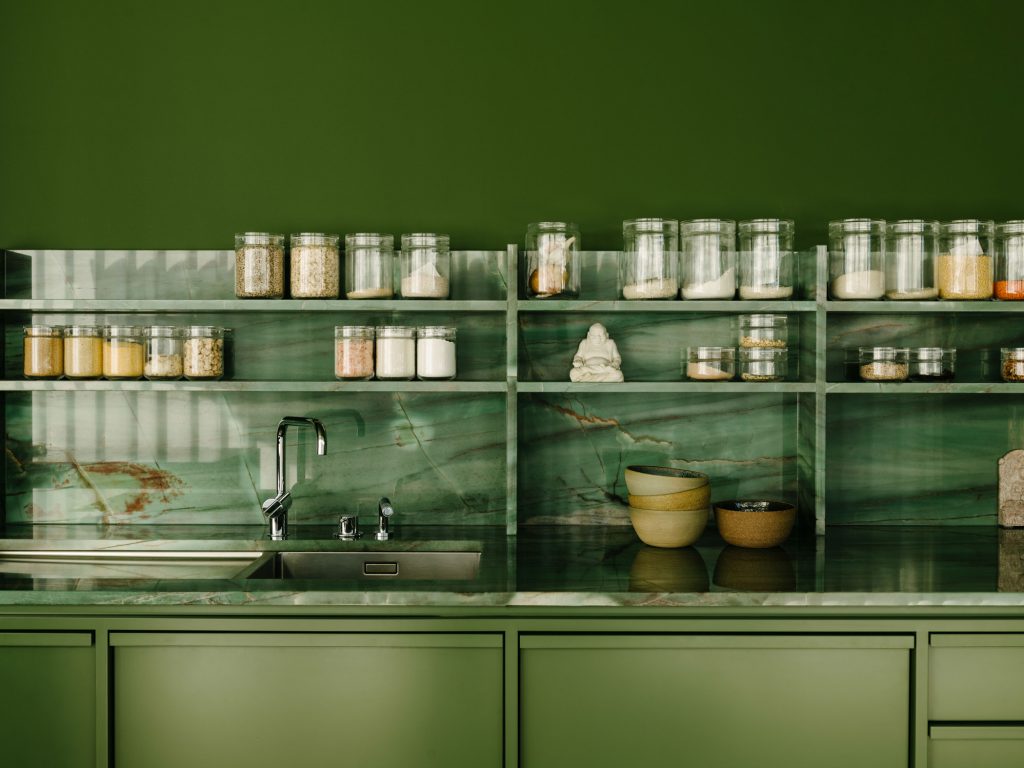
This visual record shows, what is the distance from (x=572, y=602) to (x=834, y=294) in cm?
128

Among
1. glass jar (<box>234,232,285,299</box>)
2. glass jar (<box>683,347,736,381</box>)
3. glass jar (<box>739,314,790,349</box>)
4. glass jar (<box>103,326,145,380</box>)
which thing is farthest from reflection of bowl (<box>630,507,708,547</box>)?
glass jar (<box>103,326,145,380</box>)

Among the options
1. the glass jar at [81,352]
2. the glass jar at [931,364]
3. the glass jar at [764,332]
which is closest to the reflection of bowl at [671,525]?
the glass jar at [764,332]

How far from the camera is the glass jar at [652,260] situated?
260 centimetres

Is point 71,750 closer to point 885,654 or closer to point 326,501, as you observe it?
point 326,501

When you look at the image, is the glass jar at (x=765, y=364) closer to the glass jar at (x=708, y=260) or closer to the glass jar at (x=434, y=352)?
the glass jar at (x=708, y=260)

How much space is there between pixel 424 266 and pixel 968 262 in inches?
63.6

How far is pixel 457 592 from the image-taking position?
207 cm

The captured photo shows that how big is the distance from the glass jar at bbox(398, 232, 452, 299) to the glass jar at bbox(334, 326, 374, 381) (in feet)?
0.59

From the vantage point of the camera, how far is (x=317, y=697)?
210 centimetres

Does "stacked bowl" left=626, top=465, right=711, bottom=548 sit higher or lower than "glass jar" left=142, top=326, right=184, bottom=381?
lower

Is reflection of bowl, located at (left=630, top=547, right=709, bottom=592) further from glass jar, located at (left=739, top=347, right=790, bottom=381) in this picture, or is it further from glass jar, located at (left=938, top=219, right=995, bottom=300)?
glass jar, located at (left=938, top=219, right=995, bottom=300)

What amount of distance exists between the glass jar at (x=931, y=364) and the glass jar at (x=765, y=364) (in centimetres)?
40

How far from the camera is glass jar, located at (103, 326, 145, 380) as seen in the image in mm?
2621

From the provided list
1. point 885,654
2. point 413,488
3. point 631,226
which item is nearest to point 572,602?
point 885,654
